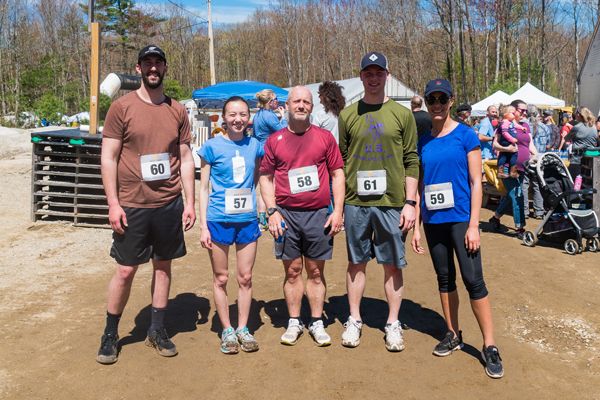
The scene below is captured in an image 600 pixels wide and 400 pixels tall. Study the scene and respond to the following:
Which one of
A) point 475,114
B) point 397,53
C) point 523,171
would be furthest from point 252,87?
point 397,53

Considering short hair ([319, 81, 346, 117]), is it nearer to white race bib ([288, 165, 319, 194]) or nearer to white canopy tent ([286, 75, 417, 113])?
white race bib ([288, 165, 319, 194])

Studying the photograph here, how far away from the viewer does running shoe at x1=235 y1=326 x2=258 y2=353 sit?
12.2 feet

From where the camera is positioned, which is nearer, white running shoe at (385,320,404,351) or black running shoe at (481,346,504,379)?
black running shoe at (481,346,504,379)

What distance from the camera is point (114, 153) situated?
345 centimetres

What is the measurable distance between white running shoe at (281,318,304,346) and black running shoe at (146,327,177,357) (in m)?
0.78

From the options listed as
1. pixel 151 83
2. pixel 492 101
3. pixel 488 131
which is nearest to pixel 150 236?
pixel 151 83

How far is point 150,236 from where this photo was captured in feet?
11.8

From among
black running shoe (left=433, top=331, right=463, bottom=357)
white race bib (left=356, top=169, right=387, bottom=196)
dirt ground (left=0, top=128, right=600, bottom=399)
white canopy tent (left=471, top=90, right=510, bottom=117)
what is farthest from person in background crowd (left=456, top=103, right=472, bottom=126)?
white canopy tent (left=471, top=90, right=510, bottom=117)

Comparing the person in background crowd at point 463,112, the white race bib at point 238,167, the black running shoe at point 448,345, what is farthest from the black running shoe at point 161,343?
the person in background crowd at point 463,112

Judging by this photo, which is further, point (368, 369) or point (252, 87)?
point (252, 87)

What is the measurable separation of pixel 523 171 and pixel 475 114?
47.9 feet

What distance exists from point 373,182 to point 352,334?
3.64 feet

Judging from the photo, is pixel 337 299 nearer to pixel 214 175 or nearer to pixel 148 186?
pixel 214 175

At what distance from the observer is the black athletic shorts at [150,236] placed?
3.50 m
